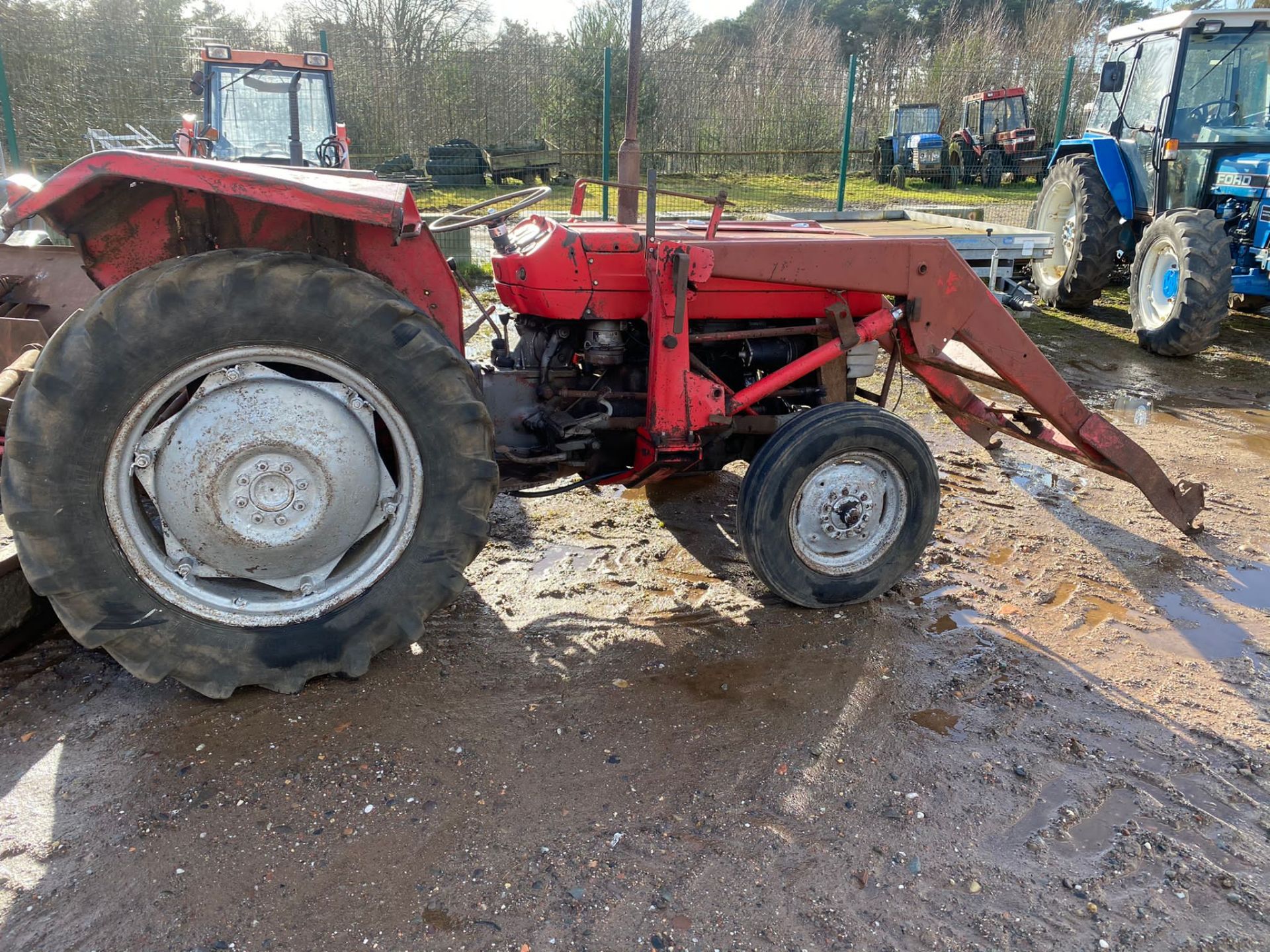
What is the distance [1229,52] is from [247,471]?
8838 mm

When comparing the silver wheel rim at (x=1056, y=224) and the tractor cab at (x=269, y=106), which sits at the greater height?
the tractor cab at (x=269, y=106)

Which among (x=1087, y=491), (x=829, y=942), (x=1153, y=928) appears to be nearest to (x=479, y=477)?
(x=829, y=942)

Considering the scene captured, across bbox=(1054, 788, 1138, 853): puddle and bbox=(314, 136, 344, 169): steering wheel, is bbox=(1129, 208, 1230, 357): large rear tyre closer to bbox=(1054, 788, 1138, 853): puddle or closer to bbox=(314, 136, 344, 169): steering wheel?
bbox=(1054, 788, 1138, 853): puddle

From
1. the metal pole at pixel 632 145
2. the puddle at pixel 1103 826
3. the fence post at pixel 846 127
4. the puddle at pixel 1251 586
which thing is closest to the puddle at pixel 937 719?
the puddle at pixel 1103 826

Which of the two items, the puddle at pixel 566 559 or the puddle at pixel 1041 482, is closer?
the puddle at pixel 566 559

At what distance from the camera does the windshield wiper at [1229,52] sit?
24.4 feet

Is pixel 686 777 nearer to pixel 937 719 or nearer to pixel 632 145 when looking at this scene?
pixel 937 719

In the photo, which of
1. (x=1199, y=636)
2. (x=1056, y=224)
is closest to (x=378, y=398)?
(x=1199, y=636)

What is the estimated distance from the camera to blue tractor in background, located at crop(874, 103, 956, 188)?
1888 centimetres

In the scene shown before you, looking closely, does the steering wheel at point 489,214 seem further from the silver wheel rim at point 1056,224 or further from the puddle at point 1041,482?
the silver wheel rim at point 1056,224

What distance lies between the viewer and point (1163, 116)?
25.9 ft

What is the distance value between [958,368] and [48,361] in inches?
128

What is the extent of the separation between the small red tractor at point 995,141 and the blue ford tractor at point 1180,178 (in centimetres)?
1079

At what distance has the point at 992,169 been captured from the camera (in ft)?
61.9
